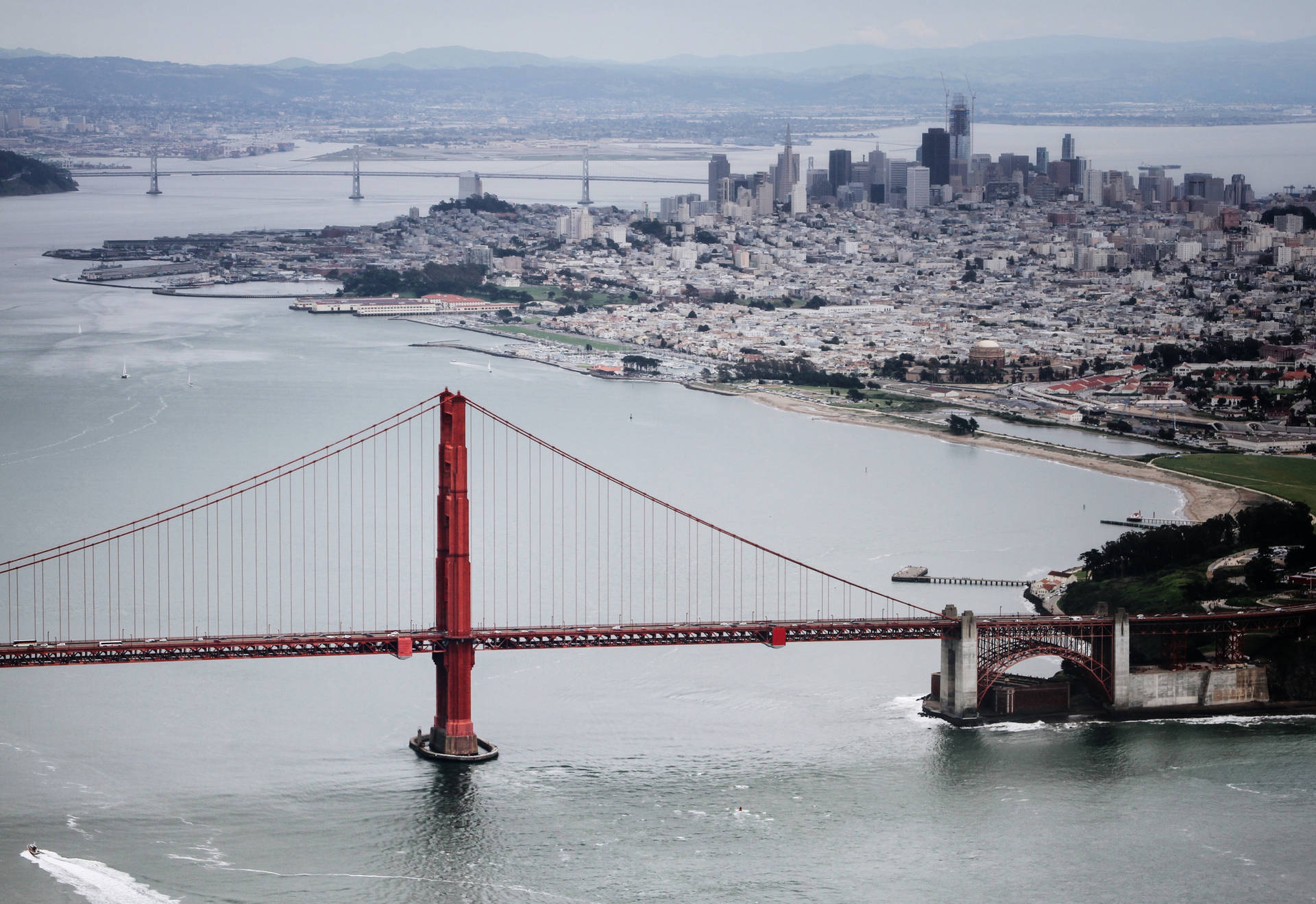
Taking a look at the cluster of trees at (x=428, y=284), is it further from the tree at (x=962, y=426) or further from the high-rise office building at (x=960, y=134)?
the high-rise office building at (x=960, y=134)

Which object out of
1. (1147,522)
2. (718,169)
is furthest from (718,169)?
(1147,522)

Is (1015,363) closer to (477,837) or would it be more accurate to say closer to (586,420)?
(586,420)

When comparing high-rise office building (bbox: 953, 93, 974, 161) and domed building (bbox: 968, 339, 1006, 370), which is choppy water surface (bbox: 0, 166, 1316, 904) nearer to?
domed building (bbox: 968, 339, 1006, 370)

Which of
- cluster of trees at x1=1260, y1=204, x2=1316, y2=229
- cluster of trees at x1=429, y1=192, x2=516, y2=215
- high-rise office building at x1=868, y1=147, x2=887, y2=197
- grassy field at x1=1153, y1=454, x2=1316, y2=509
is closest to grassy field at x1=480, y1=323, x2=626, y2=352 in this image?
grassy field at x1=1153, y1=454, x2=1316, y2=509

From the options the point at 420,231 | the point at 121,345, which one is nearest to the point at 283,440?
the point at 121,345

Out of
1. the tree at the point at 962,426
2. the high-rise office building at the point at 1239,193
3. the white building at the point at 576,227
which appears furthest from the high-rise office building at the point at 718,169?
the tree at the point at 962,426

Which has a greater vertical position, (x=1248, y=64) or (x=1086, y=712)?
(x=1248, y=64)
